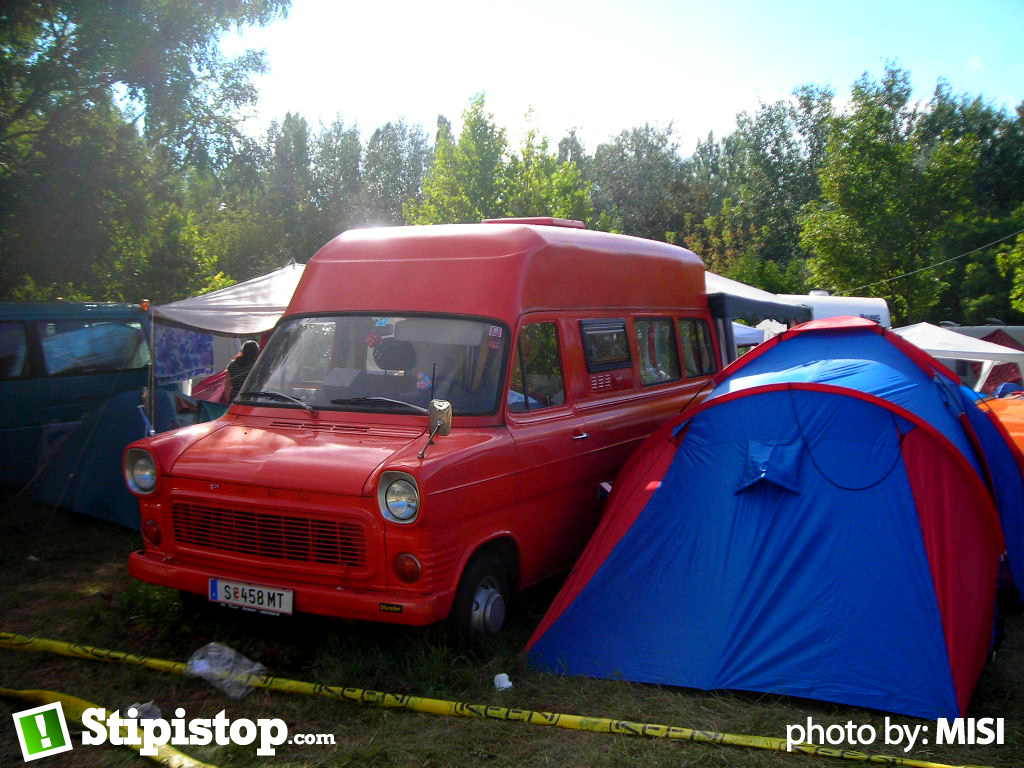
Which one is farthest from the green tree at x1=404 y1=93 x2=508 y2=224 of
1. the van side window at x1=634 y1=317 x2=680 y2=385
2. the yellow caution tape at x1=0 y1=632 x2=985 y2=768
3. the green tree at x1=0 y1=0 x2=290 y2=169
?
the yellow caution tape at x1=0 y1=632 x2=985 y2=768

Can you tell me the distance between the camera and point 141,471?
517 centimetres

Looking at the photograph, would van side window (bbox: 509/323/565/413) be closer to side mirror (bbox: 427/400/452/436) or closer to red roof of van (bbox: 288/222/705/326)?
red roof of van (bbox: 288/222/705/326)

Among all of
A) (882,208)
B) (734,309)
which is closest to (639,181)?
(882,208)

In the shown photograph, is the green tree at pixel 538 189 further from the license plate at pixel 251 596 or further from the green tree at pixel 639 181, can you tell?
the license plate at pixel 251 596

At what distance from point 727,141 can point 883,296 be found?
96.6 feet

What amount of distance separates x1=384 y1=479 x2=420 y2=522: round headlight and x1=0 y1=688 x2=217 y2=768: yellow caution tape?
1.39 metres

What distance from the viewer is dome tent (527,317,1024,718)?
4.46m

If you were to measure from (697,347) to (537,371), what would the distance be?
296 cm

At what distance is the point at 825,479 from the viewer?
492 cm

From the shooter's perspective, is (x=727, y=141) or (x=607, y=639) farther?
(x=727, y=141)

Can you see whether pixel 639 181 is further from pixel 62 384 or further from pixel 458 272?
pixel 458 272

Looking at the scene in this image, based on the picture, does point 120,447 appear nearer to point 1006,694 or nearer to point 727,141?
point 1006,694

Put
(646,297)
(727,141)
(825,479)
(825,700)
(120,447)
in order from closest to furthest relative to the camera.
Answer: (825,700) → (825,479) → (646,297) → (120,447) → (727,141)

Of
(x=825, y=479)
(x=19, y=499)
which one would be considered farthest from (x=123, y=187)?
(x=825, y=479)
